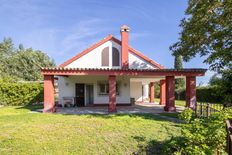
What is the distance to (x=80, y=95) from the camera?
2497 cm

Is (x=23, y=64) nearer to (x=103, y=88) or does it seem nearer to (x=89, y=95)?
(x=89, y=95)

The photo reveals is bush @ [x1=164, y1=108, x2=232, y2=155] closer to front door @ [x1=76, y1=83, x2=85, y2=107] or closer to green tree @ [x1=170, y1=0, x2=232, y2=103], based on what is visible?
green tree @ [x1=170, y1=0, x2=232, y2=103]

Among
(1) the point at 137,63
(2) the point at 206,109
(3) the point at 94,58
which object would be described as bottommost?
(2) the point at 206,109

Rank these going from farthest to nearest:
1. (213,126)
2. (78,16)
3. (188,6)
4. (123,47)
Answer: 1. (123,47)
2. (78,16)
3. (188,6)
4. (213,126)

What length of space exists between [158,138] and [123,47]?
13.9 m

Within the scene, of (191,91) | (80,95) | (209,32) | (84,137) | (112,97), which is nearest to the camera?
(84,137)

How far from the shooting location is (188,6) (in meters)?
16.8

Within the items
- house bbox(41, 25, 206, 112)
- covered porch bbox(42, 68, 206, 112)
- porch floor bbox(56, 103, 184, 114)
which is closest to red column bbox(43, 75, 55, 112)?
covered porch bbox(42, 68, 206, 112)

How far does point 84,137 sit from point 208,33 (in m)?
10.4

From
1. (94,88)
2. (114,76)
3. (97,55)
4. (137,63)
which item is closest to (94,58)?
(97,55)

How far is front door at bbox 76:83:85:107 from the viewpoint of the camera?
24.8 metres

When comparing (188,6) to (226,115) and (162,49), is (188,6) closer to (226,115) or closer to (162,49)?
(162,49)

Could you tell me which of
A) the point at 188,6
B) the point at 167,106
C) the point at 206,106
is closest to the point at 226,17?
the point at 188,6

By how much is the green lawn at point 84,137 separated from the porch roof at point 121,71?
576 cm
